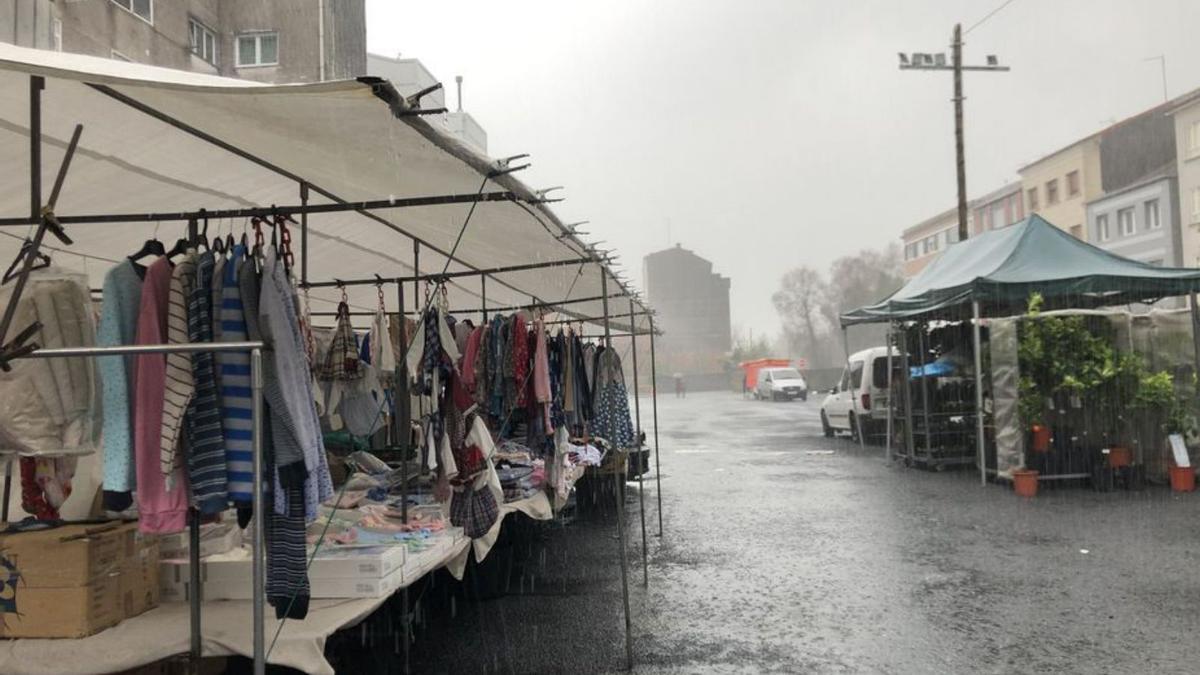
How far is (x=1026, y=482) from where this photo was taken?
11055 millimetres

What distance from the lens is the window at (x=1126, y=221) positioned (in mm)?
39406

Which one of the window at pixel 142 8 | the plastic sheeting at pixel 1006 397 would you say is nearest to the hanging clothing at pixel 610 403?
the plastic sheeting at pixel 1006 397

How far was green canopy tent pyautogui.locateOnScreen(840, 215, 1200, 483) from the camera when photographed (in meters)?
11.6

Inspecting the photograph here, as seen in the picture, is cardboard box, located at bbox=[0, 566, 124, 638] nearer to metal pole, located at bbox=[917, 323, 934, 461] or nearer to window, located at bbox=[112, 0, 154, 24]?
metal pole, located at bbox=[917, 323, 934, 461]

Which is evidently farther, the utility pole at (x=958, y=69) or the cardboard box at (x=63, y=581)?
the utility pole at (x=958, y=69)

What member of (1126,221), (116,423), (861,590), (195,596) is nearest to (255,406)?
(116,423)

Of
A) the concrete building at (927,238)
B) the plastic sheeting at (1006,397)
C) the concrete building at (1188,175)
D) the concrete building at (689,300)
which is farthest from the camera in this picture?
the concrete building at (689,300)

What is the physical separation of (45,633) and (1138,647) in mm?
5841

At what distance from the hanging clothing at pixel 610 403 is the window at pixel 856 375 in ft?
33.9

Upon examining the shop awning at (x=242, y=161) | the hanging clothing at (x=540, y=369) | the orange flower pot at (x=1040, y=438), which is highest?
the shop awning at (x=242, y=161)

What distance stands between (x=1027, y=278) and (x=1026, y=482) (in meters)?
2.83

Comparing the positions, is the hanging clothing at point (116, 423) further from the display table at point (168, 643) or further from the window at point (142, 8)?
the window at point (142, 8)

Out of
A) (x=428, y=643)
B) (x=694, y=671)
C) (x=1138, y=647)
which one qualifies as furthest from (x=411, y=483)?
(x=1138, y=647)

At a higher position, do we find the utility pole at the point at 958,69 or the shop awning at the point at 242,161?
the utility pole at the point at 958,69
